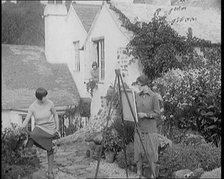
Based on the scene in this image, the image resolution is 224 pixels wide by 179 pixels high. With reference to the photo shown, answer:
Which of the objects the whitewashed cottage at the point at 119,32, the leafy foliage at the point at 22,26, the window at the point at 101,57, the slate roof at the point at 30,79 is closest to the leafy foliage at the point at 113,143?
the whitewashed cottage at the point at 119,32

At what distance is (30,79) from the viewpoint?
1756 centimetres

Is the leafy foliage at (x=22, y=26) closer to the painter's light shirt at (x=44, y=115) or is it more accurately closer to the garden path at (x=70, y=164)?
the garden path at (x=70, y=164)

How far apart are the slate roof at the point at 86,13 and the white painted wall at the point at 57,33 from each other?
1160 millimetres

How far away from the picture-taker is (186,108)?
10.5 m

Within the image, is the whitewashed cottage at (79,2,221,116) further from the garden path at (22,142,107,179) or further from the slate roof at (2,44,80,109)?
the slate roof at (2,44,80,109)

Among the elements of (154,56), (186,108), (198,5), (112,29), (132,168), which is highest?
(198,5)

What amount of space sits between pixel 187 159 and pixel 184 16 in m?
6.83

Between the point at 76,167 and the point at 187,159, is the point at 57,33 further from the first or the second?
the point at 187,159

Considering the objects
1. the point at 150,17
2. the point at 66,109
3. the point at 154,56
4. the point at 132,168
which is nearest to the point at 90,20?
the point at 66,109

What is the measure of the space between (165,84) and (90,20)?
7.79 metres

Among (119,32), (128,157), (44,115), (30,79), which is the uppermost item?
(119,32)

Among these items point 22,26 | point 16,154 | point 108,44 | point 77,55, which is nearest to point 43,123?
point 16,154

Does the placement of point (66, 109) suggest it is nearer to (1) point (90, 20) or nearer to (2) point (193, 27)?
(1) point (90, 20)

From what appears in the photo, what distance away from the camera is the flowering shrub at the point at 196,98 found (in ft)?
32.1
